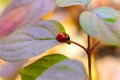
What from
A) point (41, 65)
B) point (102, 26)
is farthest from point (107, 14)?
point (41, 65)

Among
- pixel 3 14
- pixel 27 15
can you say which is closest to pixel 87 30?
pixel 27 15

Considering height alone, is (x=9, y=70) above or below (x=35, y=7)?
below

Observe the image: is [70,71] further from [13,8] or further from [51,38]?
[13,8]

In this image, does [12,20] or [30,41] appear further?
[12,20]

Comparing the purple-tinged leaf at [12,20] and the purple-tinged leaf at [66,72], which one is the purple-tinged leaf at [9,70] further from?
the purple-tinged leaf at [66,72]

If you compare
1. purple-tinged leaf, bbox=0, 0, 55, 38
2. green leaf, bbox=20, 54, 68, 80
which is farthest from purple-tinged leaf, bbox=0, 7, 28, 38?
green leaf, bbox=20, 54, 68, 80

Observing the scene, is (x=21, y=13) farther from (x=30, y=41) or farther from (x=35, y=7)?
(x=30, y=41)

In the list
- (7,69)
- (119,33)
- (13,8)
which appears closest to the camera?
(119,33)
